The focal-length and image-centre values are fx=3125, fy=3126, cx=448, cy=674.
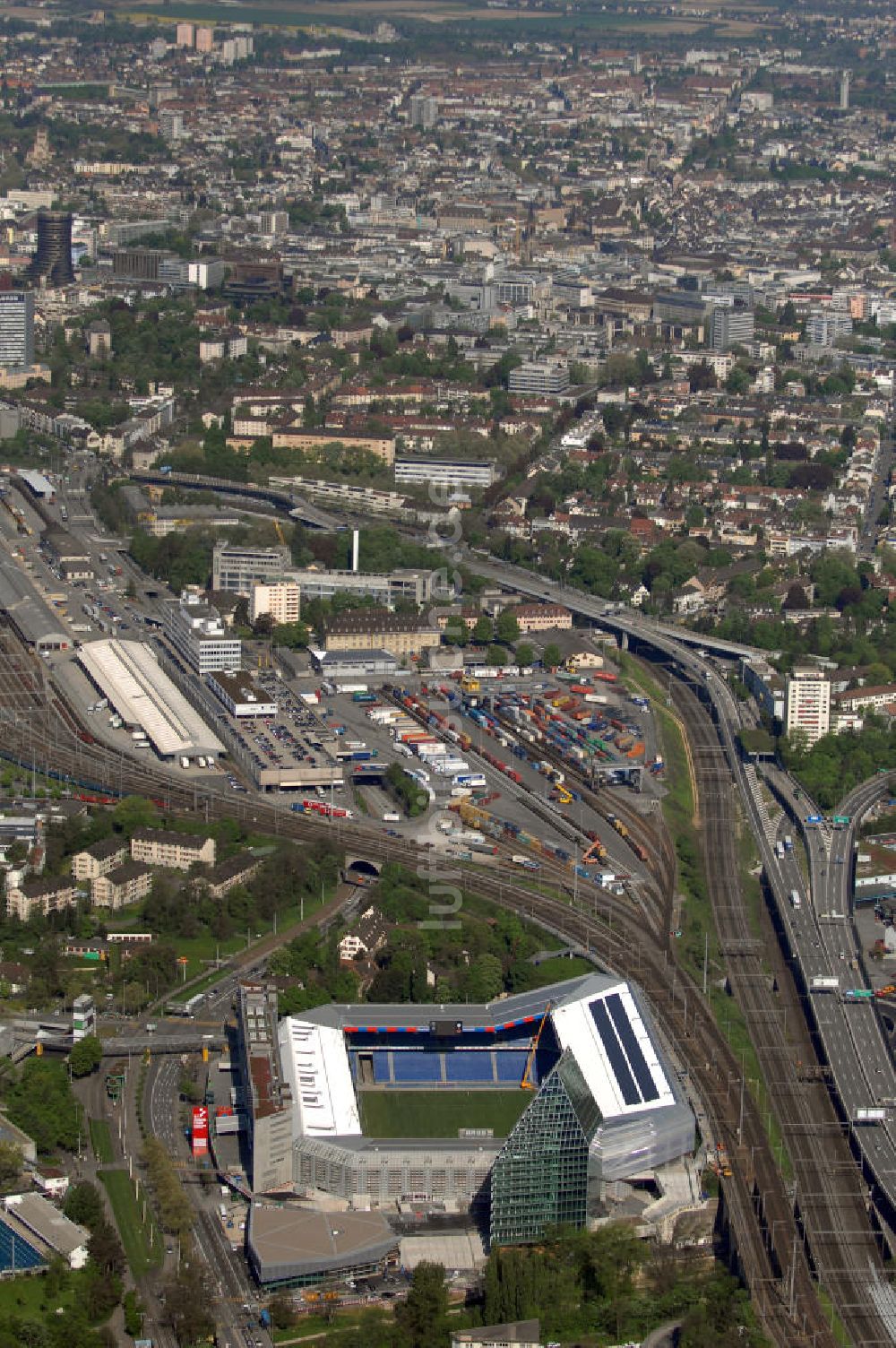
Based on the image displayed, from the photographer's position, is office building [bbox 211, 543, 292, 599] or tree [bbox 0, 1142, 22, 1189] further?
office building [bbox 211, 543, 292, 599]

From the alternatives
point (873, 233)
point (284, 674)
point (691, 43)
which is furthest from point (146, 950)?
point (691, 43)

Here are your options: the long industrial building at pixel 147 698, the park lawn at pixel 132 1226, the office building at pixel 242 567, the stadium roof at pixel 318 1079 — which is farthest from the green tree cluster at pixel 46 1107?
the office building at pixel 242 567

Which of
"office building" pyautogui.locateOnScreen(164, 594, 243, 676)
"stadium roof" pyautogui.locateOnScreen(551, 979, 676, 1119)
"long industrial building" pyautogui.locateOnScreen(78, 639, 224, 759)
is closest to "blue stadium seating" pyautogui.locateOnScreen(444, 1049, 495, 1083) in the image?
"stadium roof" pyautogui.locateOnScreen(551, 979, 676, 1119)

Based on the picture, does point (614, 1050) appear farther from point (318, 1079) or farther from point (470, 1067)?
point (318, 1079)

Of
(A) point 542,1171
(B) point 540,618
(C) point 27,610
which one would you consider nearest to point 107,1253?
(A) point 542,1171

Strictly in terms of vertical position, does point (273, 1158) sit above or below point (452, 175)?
above

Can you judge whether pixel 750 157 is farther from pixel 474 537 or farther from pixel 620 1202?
pixel 620 1202

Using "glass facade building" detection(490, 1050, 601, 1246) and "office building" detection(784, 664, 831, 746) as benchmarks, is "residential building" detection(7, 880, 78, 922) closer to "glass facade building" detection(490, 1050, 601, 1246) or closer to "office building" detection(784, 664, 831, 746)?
"glass facade building" detection(490, 1050, 601, 1246)
